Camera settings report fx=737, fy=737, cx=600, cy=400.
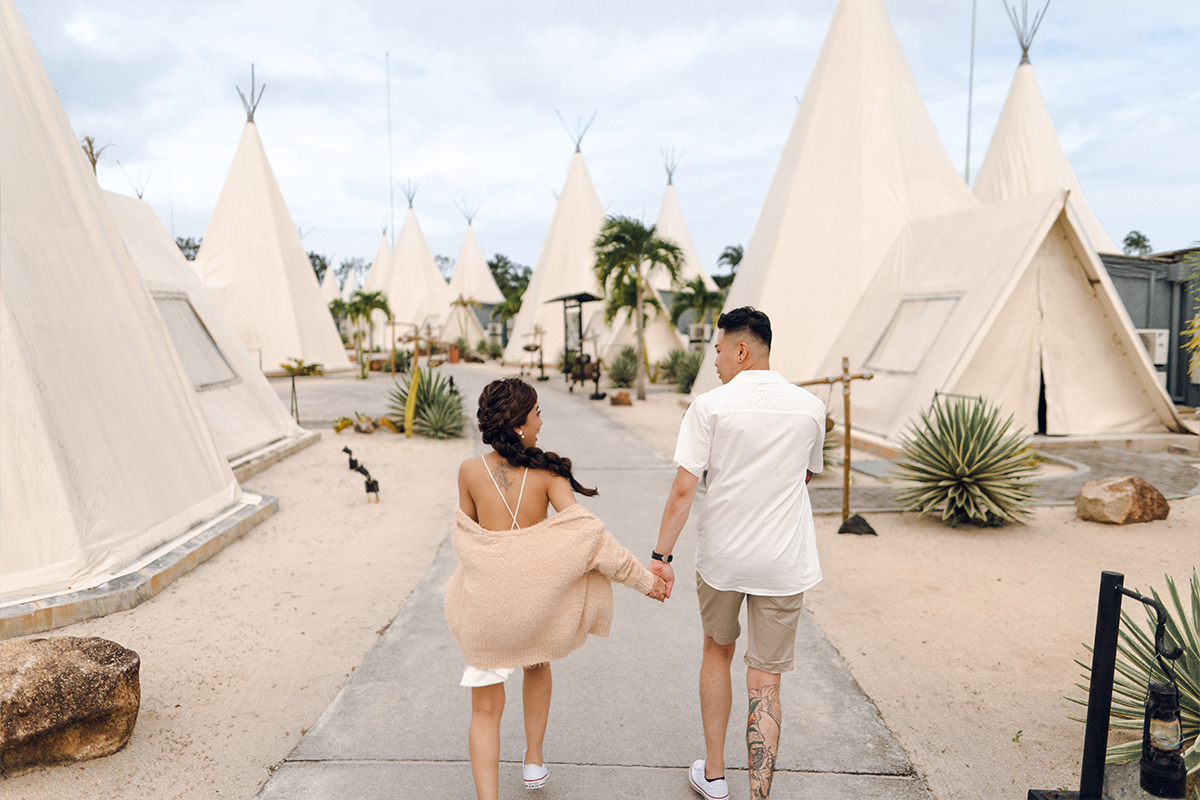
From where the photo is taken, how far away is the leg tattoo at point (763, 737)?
2379mm

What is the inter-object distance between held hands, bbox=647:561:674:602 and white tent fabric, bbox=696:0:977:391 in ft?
35.9

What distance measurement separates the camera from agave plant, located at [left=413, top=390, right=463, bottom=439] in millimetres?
11891

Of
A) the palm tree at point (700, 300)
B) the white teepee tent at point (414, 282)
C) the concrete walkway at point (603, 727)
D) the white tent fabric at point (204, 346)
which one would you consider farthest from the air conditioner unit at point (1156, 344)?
the white teepee tent at point (414, 282)

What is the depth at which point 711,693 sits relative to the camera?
A: 2.55 metres

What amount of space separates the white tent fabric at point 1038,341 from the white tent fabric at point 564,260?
75.2 feet

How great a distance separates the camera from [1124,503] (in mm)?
6223

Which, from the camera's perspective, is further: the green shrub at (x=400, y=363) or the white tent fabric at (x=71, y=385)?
the green shrub at (x=400, y=363)

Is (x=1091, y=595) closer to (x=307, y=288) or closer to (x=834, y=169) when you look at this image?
(x=834, y=169)

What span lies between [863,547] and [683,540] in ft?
4.68

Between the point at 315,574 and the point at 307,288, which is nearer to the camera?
the point at 315,574

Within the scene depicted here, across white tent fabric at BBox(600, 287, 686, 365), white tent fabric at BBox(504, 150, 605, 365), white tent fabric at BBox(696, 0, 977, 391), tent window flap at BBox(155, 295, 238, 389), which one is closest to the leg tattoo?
tent window flap at BBox(155, 295, 238, 389)

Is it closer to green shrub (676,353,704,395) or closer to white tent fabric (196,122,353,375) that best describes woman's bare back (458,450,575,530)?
green shrub (676,353,704,395)

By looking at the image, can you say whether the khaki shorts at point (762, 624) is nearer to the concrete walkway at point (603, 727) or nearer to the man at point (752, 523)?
the man at point (752, 523)

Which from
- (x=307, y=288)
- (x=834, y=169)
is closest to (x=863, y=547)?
(x=834, y=169)
